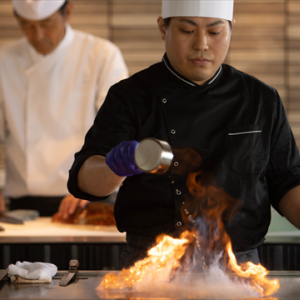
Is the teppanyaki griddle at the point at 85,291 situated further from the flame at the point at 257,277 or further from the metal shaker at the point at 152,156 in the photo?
the metal shaker at the point at 152,156

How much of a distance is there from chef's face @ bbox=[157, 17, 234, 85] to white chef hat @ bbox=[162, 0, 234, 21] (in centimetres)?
2

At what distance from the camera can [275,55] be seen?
3.78m

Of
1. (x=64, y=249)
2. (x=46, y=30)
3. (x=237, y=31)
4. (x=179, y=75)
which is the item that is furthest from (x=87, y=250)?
(x=237, y=31)

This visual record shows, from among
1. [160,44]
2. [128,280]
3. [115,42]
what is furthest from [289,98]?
[128,280]

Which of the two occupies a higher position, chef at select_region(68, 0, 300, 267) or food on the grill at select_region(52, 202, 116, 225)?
chef at select_region(68, 0, 300, 267)

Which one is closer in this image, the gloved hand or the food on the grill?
the gloved hand

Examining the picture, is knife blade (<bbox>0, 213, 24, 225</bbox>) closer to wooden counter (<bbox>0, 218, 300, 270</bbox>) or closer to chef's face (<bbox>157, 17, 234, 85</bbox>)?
wooden counter (<bbox>0, 218, 300, 270</bbox>)

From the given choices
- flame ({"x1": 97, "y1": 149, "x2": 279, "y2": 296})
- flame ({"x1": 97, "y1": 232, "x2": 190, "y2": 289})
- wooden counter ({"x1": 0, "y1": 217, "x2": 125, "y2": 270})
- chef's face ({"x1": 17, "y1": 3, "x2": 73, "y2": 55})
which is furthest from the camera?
chef's face ({"x1": 17, "y1": 3, "x2": 73, "y2": 55})

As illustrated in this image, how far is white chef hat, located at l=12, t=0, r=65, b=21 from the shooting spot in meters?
2.59

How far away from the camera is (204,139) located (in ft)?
5.08

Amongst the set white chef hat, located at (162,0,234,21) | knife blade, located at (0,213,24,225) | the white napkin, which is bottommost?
knife blade, located at (0,213,24,225)

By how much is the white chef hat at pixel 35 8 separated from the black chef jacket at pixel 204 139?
4.25 feet

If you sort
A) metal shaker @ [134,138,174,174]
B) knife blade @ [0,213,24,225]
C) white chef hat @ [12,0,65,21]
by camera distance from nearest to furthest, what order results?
metal shaker @ [134,138,174,174]
knife blade @ [0,213,24,225]
white chef hat @ [12,0,65,21]

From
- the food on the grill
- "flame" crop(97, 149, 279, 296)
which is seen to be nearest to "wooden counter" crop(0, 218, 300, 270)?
the food on the grill
